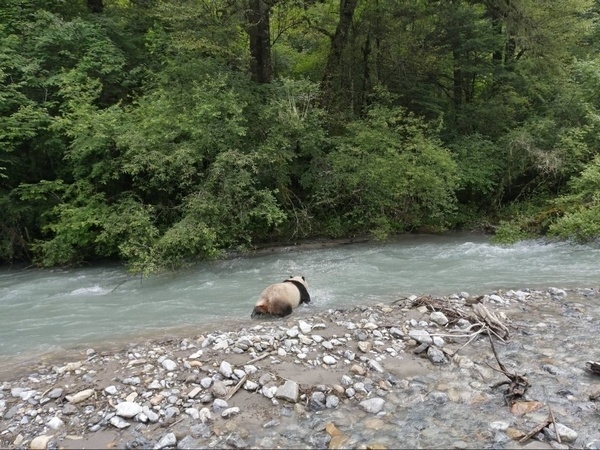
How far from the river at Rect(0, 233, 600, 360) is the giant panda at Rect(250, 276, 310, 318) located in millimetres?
331

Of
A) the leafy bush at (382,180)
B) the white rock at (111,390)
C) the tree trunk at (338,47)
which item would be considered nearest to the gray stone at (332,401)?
the white rock at (111,390)

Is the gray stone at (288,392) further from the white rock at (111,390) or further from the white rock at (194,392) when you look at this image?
the white rock at (111,390)

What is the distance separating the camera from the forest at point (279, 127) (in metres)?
11.4

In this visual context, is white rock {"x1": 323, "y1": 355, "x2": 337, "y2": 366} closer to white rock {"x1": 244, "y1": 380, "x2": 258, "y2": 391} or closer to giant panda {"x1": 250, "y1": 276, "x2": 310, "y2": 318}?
white rock {"x1": 244, "y1": 380, "x2": 258, "y2": 391}

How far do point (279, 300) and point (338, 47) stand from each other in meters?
12.4

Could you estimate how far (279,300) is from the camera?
23.2 ft

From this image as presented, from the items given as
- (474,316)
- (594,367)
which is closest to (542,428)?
(594,367)

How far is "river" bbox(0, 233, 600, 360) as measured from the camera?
7.01 metres

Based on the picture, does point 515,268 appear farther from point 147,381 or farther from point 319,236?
point 147,381

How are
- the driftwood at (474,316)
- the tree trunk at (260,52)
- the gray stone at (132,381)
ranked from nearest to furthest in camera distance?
the gray stone at (132,381), the driftwood at (474,316), the tree trunk at (260,52)

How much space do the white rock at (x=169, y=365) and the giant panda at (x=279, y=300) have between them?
2.08 meters

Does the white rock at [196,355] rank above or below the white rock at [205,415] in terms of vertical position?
above

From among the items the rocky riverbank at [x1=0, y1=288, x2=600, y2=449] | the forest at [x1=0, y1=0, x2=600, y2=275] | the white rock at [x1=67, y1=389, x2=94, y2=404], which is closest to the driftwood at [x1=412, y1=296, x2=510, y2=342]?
the rocky riverbank at [x1=0, y1=288, x2=600, y2=449]

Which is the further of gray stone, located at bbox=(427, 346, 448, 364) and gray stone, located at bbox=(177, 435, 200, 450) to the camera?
gray stone, located at bbox=(427, 346, 448, 364)
